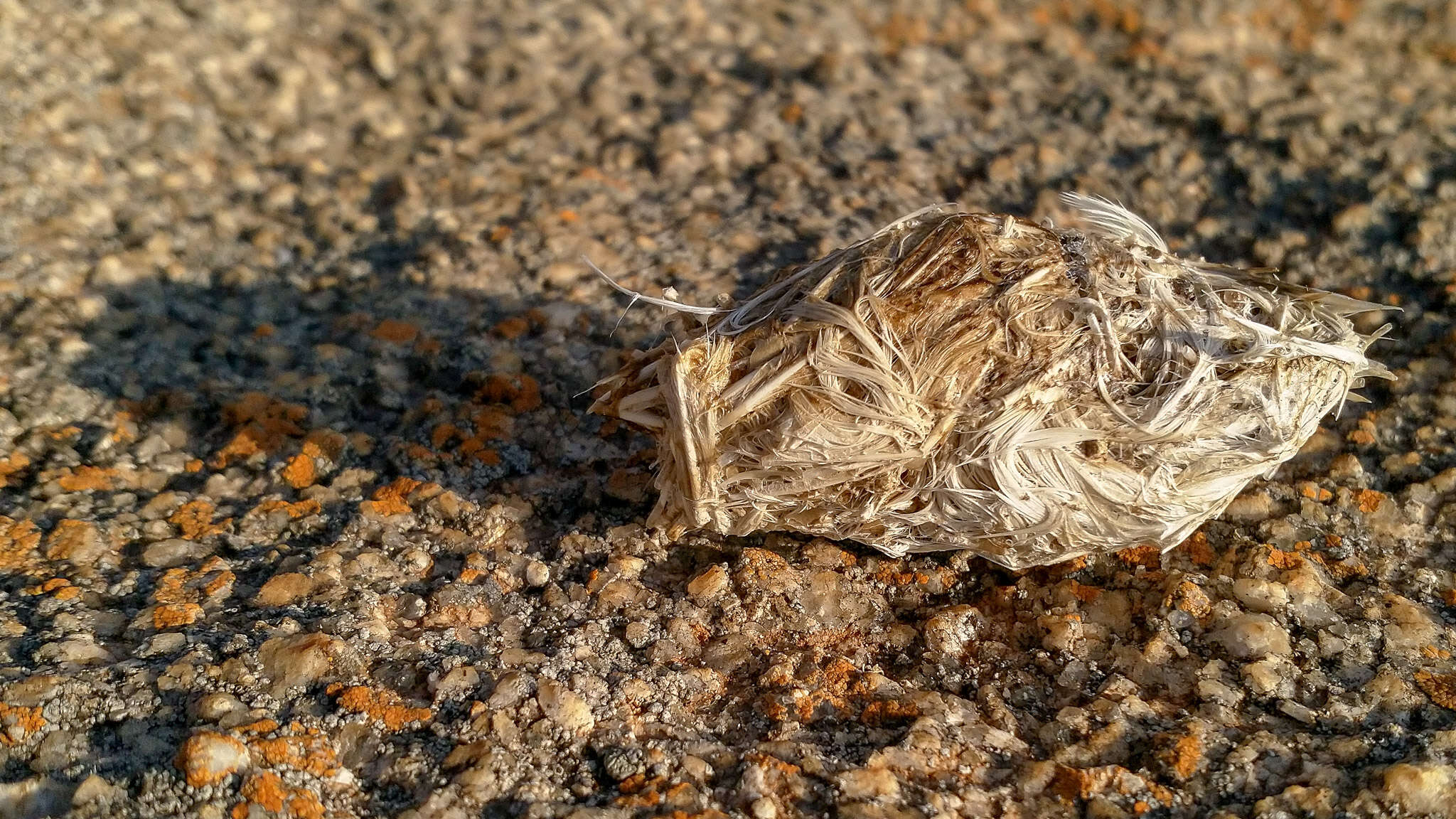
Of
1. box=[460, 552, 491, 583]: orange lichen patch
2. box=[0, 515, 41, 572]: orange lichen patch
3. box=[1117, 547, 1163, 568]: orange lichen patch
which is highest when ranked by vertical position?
box=[0, 515, 41, 572]: orange lichen patch

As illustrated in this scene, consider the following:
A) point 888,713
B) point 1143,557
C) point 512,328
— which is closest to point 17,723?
point 512,328

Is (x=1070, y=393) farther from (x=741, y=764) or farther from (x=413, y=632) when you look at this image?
(x=413, y=632)

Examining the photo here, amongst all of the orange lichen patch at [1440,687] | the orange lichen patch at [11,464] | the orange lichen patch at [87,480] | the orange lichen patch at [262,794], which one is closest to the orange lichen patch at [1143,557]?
the orange lichen patch at [1440,687]

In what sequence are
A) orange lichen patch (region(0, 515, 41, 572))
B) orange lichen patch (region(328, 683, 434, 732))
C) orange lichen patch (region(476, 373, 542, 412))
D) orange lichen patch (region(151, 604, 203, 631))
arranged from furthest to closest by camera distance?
orange lichen patch (region(476, 373, 542, 412)) < orange lichen patch (region(0, 515, 41, 572)) < orange lichen patch (region(151, 604, 203, 631)) < orange lichen patch (region(328, 683, 434, 732))

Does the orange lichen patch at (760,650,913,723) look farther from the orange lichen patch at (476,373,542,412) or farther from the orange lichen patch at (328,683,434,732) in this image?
the orange lichen patch at (476,373,542,412)

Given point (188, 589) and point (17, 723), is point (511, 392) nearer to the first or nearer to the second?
point (188, 589)

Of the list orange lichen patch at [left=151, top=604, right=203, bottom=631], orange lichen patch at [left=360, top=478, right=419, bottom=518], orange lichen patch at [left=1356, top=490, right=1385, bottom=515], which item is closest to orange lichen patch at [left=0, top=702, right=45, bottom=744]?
orange lichen patch at [left=151, top=604, right=203, bottom=631]

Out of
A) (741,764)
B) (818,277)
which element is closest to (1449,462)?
(818,277)
